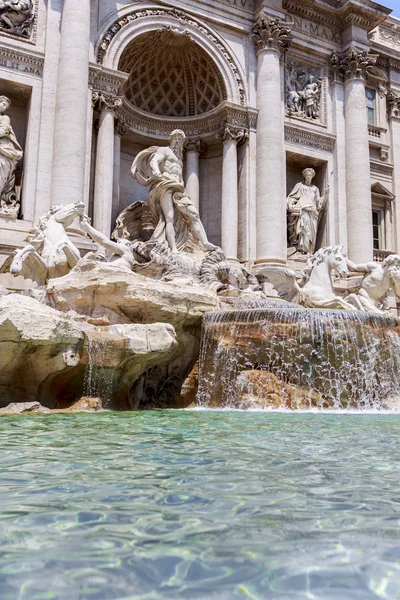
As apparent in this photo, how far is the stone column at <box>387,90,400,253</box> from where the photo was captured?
21.3 m

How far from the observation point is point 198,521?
2.07 metres

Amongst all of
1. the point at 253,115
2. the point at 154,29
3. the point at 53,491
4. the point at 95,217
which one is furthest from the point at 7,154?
the point at 53,491

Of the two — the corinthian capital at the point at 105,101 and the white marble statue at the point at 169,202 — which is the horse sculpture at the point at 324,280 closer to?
the white marble statue at the point at 169,202

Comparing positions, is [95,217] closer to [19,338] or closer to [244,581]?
[19,338]

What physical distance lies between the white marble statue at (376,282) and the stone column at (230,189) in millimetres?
5344

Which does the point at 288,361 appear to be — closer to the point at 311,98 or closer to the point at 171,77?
the point at 171,77

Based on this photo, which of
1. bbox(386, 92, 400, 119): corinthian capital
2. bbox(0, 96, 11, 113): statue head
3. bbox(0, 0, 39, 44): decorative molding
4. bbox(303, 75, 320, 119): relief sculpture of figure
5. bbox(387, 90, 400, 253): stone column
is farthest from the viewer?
bbox(386, 92, 400, 119): corinthian capital

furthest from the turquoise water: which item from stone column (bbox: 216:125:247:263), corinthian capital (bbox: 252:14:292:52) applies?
corinthian capital (bbox: 252:14:292:52)

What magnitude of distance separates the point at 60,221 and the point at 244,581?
33.5ft

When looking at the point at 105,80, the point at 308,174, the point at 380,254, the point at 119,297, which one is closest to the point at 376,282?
the point at 119,297

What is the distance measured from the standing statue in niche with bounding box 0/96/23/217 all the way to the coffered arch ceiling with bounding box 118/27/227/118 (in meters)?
4.49

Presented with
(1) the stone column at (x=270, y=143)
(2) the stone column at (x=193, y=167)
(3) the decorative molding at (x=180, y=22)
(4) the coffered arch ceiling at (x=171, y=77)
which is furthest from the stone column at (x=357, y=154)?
(2) the stone column at (x=193, y=167)

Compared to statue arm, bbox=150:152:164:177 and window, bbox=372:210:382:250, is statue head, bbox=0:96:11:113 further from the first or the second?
window, bbox=372:210:382:250

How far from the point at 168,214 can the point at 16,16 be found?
6286 mm
